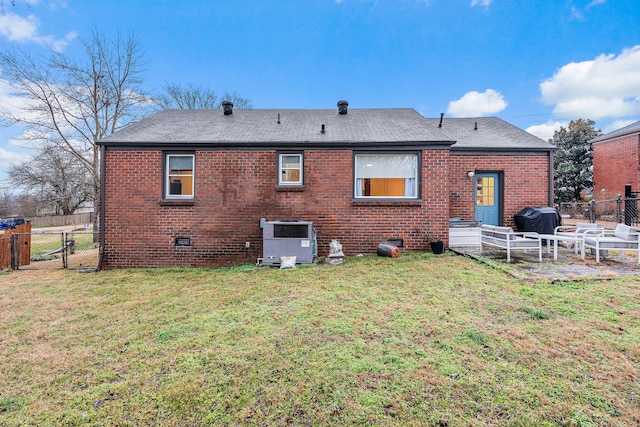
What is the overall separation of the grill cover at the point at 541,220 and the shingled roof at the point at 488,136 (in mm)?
2039

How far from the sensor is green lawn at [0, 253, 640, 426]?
1949 mm

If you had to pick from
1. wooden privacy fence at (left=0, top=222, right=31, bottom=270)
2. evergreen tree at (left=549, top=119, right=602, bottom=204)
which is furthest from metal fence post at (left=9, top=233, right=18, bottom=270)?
evergreen tree at (left=549, top=119, right=602, bottom=204)

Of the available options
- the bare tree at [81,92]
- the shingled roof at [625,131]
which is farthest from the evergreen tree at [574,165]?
the bare tree at [81,92]

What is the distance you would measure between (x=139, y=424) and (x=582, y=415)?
3.02 metres

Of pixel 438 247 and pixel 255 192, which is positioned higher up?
pixel 255 192

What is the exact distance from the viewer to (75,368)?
255 cm

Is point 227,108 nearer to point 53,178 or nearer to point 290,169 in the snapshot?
point 290,169

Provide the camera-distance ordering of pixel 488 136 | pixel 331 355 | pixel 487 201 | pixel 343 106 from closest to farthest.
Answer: pixel 331 355 → pixel 487 201 → pixel 488 136 → pixel 343 106

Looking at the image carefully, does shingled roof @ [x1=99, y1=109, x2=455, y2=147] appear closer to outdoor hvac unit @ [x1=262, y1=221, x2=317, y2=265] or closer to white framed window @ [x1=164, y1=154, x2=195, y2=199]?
white framed window @ [x1=164, y1=154, x2=195, y2=199]

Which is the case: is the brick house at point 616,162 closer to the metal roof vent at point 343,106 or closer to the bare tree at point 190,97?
the metal roof vent at point 343,106

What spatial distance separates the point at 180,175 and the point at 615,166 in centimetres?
2641

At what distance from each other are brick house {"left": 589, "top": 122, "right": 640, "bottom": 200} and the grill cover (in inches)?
600

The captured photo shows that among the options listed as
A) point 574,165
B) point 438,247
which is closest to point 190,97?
point 438,247

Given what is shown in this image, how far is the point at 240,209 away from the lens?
7336mm
